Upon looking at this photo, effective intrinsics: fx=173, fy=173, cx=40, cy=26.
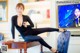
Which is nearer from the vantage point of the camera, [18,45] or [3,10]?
[18,45]

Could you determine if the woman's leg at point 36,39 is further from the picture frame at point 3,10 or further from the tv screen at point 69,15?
the picture frame at point 3,10

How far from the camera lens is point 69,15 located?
4270mm

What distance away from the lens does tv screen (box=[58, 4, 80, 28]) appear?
4223 mm

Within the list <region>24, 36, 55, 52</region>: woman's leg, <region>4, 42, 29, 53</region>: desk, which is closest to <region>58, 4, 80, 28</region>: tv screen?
<region>24, 36, 55, 52</region>: woman's leg

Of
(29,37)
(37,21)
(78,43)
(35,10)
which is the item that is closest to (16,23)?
(29,37)

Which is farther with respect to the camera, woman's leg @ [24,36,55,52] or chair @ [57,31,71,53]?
woman's leg @ [24,36,55,52]

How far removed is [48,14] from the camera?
14.5 feet

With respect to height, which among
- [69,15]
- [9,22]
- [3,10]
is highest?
[3,10]

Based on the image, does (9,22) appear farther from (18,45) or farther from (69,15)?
(18,45)

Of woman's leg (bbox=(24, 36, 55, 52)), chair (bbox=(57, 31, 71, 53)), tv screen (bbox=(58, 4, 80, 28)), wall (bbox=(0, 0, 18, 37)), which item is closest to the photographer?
chair (bbox=(57, 31, 71, 53))

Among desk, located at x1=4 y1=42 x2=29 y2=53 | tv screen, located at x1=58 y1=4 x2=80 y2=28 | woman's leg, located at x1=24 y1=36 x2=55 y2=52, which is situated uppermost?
tv screen, located at x1=58 y1=4 x2=80 y2=28

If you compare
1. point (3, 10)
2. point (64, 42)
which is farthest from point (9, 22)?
point (64, 42)

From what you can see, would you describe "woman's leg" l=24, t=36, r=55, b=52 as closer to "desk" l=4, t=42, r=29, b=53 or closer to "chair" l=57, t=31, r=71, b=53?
"desk" l=4, t=42, r=29, b=53

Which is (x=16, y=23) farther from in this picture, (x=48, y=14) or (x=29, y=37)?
(x=48, y=14)
